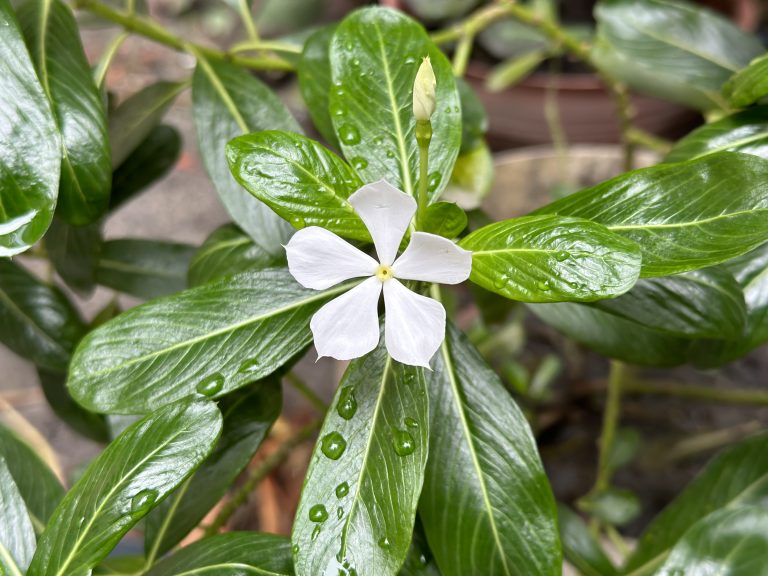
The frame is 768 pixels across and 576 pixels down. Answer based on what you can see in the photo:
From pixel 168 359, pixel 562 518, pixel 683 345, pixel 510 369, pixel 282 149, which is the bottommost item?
pixel 510 369

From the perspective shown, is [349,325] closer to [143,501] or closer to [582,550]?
[143,501]

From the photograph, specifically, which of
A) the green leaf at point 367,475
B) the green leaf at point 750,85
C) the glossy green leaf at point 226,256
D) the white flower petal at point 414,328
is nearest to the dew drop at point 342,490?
the green leaf at point 367,475

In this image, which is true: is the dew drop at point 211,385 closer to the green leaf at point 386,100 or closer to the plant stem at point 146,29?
the green leaf at point 386,100

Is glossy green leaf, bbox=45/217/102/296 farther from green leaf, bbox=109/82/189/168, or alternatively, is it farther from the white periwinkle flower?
the white periwinkle flower

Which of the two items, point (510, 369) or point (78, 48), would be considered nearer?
point (78, 48)

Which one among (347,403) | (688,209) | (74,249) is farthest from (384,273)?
(74,249)

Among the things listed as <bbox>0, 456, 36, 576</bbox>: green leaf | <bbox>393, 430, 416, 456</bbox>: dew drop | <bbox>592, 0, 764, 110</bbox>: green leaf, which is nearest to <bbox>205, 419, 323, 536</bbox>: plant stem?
<bbox>0, 456, 36, 576</bbox>: green leaf

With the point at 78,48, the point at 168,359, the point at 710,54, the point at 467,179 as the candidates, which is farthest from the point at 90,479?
the point at 710,54

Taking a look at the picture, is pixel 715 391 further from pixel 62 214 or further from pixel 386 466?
pixel 62 214
